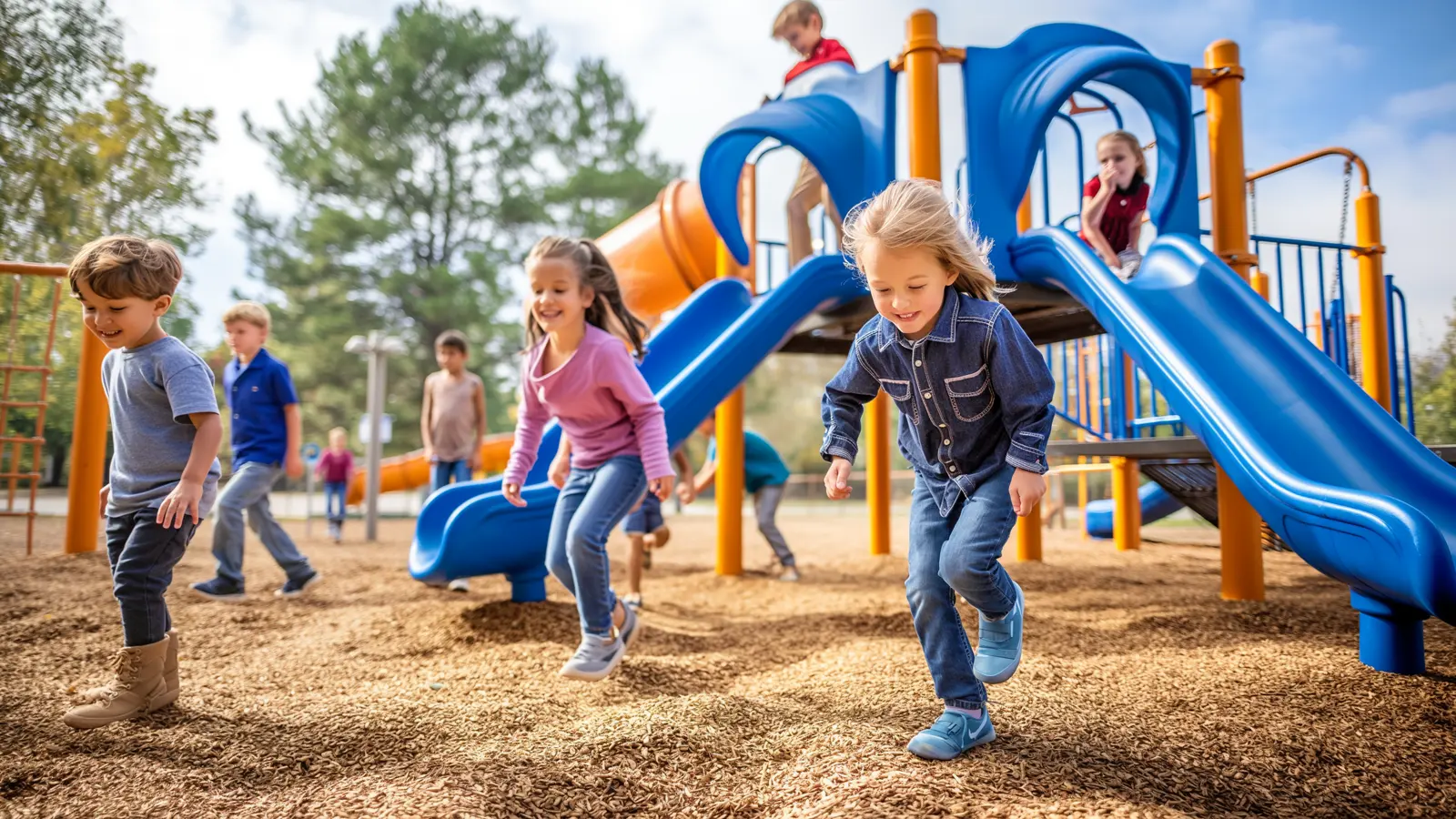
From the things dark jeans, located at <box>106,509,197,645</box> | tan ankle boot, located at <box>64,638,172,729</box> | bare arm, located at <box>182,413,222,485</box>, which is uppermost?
bare arm, located at <box>182,413,222,485</box>

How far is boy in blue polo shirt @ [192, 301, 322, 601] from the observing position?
4.66 metres

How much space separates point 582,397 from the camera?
9.76 feet

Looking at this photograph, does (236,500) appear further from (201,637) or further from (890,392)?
(890,392)

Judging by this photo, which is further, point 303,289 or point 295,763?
point 303,289

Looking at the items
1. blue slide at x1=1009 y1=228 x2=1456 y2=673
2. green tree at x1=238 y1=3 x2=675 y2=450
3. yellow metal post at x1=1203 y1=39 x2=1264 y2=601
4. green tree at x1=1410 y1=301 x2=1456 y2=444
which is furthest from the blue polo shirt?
green tree at x1=238 y1=3 x2=675 y2=450

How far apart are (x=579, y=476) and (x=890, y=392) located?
4.17 ft

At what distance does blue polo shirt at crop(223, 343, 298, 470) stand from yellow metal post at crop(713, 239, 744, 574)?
287 centimetres

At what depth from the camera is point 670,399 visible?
158 inches

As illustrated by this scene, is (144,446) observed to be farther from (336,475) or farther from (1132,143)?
(336,475)

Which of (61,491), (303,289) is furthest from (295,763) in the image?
(303,289)

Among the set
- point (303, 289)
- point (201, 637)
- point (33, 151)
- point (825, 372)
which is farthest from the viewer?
point (825, 372)

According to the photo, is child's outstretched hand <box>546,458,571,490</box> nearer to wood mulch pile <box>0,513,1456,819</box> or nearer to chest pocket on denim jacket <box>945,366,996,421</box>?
wood mulch pile <box>0,513,1456,819</box>

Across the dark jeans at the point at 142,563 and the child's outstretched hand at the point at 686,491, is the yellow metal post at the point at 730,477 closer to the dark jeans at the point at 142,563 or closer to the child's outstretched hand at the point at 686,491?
the child's outstretched hand at the point at 686,491

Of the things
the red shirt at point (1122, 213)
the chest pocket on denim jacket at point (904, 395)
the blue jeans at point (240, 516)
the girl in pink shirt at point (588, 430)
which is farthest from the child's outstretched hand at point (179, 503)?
the red shirt at point (1122, 213)
